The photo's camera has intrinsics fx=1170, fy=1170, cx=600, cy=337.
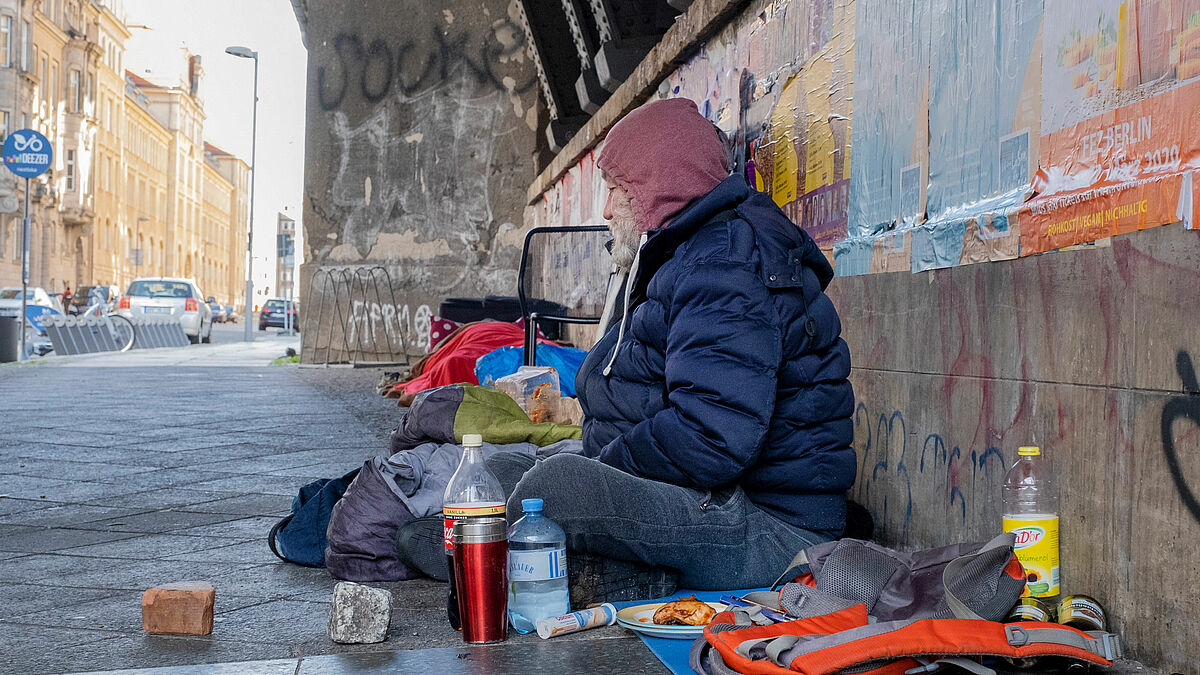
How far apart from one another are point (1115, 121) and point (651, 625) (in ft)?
4.80

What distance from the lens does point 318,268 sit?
14.5 metres

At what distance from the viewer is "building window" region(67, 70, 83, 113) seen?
56.2 metres

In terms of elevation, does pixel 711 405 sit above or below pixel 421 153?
below

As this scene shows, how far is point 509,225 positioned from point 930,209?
1095 cm

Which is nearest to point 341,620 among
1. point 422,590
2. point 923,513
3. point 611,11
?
point 422,590

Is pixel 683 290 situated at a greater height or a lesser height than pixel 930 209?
lesser

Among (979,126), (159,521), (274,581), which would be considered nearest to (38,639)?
(274,581)

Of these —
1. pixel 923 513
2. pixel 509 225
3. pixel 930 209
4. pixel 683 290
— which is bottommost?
pixel 923 513

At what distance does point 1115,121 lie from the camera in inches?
96.0

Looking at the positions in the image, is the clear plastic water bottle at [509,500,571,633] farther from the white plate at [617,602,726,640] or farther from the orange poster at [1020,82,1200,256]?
the orange poster at [1020,82,1200,256]

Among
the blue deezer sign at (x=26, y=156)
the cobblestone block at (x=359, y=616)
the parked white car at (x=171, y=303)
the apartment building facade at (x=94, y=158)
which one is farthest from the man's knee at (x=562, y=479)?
the apartment building facade at (x=94, y=158)

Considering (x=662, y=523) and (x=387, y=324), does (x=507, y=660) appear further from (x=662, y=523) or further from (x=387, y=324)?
(x=387, y=324)

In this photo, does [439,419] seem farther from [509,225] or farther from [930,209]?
[509,225]

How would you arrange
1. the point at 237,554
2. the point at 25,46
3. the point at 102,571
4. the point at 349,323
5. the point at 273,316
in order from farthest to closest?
1. the point at 273,316
2. the point at 25,46
3. the point at 349,323
4. the point at 237,554
5. the point at 102,571
